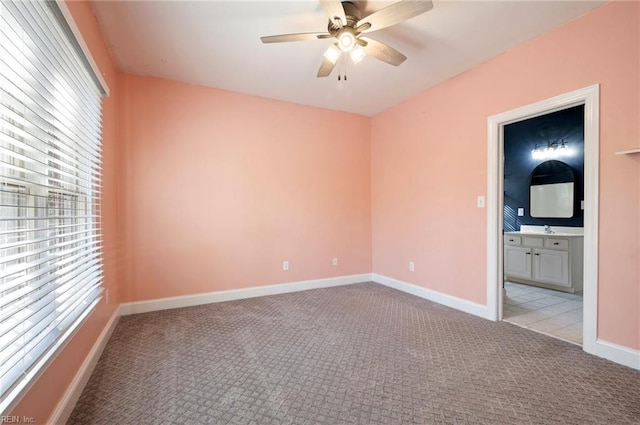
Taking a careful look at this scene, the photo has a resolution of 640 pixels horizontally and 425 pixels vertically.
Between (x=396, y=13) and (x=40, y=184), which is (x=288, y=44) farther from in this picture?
(x=40, y=184)

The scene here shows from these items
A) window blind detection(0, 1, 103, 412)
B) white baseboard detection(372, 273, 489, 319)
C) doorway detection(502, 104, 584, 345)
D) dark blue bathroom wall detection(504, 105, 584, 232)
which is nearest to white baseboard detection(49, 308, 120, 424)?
window blind detection(0, 1, 103, 412)

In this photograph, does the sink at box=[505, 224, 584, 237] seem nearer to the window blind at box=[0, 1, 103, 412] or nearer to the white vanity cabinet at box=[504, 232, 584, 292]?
the white vanity cabinet at box=[504, 232, 584, 292]

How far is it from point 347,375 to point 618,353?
2012 mm

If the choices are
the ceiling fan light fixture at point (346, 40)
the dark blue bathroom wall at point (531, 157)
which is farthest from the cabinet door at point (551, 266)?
the ceiling fan light fixture at point (346, 40)

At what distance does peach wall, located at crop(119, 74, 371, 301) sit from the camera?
10.8 feet

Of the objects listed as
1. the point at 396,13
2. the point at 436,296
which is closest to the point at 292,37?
the point at 396,13

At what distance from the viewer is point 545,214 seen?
4.62 m

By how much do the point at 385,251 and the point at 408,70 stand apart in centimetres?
252

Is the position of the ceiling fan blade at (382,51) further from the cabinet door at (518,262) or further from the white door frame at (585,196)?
the cabinet door at (518,262)

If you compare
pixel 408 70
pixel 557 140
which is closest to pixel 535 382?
pixel 408 70

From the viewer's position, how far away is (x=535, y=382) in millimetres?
1908

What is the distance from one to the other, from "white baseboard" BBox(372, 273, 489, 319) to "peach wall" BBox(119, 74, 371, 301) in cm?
42

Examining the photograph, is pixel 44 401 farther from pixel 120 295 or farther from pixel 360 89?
pixel 360 89

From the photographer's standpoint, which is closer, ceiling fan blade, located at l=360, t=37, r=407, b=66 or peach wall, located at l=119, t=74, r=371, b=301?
ceiling fan blade, located at l=360, t=37, r=407, b=66
